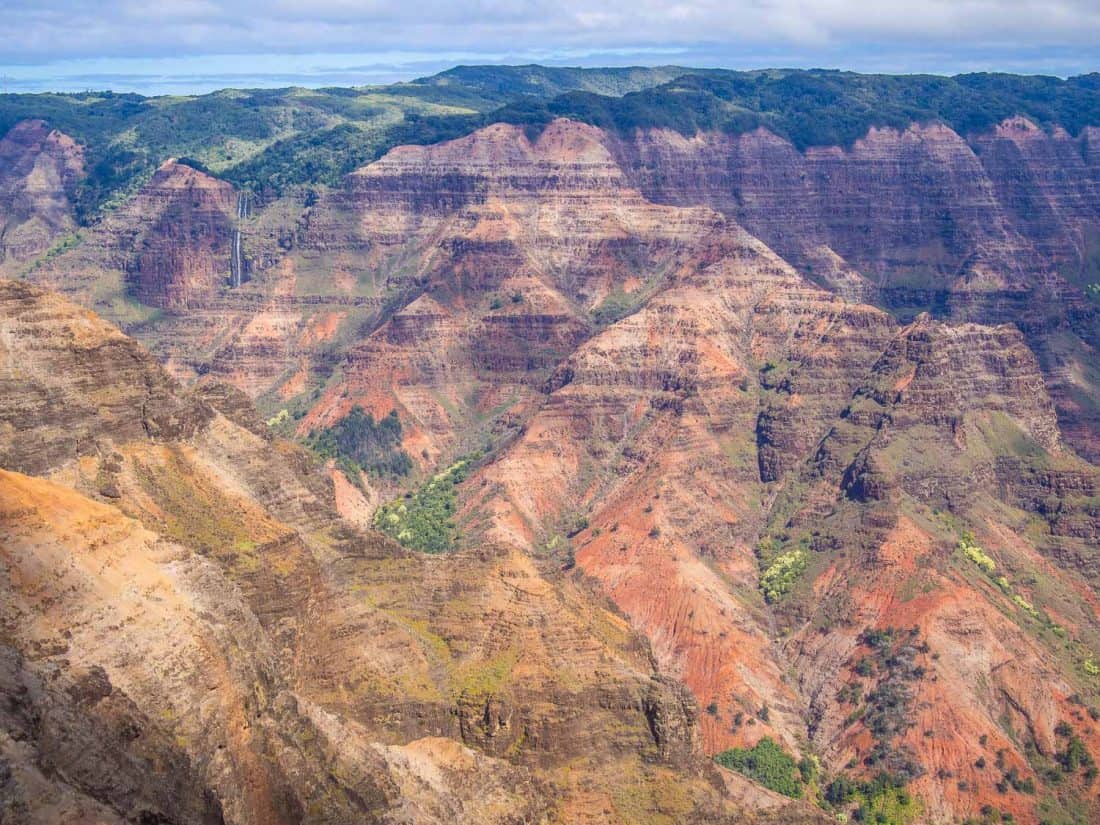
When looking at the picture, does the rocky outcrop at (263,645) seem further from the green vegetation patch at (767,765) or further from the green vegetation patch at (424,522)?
the green vegetation patch at (424,522)

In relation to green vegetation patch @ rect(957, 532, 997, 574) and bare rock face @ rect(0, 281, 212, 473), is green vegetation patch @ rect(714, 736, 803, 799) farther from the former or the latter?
bare rock face @ rect(0, 281, 212, 473)

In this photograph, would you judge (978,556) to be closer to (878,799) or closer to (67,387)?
(878,799)

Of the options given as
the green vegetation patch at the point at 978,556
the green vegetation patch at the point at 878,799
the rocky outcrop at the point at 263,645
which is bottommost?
the green vegetation patch at the point at 878,799

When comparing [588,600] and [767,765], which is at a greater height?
[588,600]

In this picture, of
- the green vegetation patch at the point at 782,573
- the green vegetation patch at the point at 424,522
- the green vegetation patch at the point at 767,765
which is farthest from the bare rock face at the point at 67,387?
the green vegetation patch at the point at 782,573

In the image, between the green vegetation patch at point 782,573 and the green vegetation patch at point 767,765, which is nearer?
the green vegetation patch at point 767,765

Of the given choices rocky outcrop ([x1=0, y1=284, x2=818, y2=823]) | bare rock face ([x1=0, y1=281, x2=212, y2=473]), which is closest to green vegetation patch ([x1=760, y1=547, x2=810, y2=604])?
rocky outcrop ([x1=0, y1=284, x2=818, y2=823])

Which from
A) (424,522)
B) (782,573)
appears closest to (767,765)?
(782,573)
